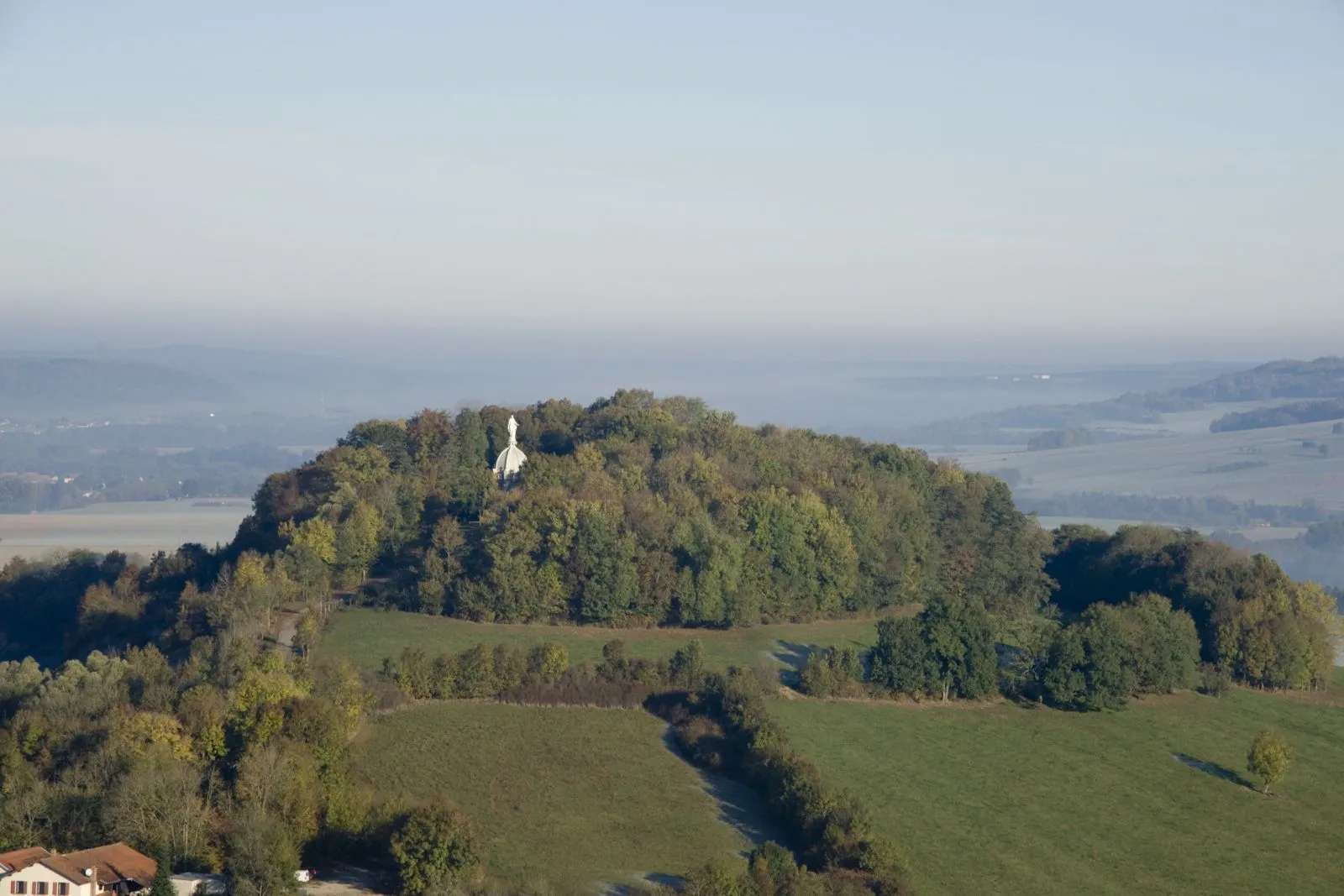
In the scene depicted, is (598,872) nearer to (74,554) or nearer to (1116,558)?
(1116,558)

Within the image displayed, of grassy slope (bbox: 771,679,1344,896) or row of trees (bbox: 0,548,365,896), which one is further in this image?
grassy slope (bbox: 771,679,1344,896)

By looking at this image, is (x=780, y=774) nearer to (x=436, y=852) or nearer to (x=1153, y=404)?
(x=436, y=852)

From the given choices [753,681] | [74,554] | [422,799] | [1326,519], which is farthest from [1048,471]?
[422,799]

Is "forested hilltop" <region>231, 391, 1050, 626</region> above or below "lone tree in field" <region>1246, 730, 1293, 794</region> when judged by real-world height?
above

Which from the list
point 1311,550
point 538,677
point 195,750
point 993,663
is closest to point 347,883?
point 195,750

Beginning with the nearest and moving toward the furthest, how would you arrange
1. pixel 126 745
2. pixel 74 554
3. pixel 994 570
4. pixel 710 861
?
pixel 710 861
pixel 126 745
pixel 994 570
pixel 74 554

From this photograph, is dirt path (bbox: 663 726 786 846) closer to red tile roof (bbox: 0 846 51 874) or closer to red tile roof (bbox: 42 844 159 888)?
red tile roof (bbox: 42 844 159 888)

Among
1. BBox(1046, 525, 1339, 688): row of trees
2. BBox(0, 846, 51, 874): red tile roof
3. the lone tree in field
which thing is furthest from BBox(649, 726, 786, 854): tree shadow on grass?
BBox(1046, 525, 1339, 688): row of trees

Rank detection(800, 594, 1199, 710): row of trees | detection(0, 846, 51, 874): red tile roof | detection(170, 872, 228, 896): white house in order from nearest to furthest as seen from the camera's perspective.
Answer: detection(0, 846, 51, 874): red tile roof < detection(170, 872, 228, 896): white house < detection(800, 594, 1199, 710): row of trees
